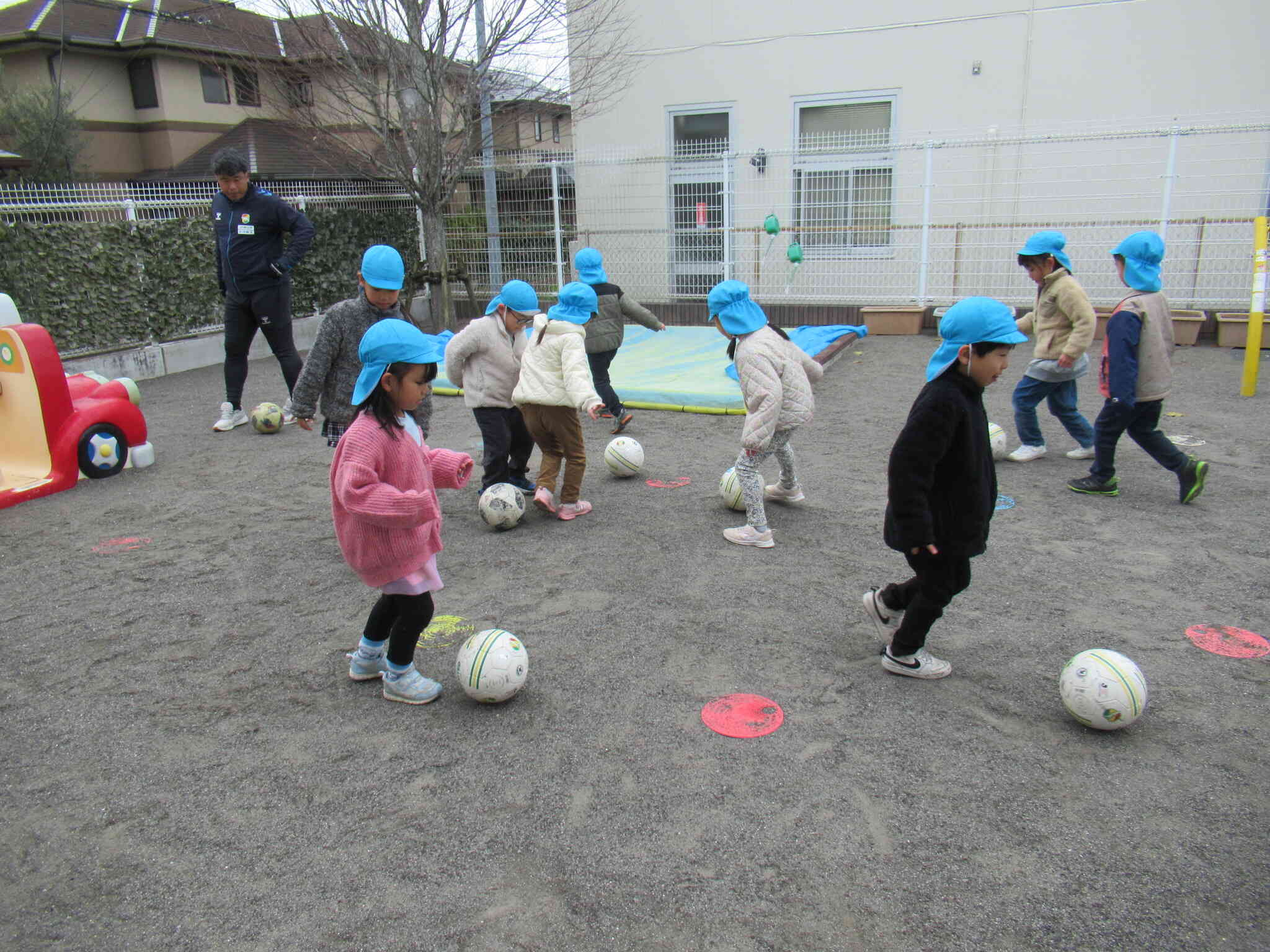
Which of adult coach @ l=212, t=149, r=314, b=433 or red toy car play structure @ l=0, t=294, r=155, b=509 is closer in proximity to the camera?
red toy car play structure @ l=0, t=294, r=155, b=509

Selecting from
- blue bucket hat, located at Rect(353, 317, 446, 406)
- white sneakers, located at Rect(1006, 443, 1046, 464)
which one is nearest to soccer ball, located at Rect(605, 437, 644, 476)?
white sneakers, located at Rect(1006, 443, 1046, 464)

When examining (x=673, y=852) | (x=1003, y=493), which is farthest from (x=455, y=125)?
(x=673, y=852)

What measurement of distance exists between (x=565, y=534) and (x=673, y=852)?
3.07m

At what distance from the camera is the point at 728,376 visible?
9.84 m

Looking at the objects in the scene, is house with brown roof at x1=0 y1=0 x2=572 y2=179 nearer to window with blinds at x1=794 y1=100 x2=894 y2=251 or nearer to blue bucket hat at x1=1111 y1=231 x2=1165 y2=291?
window with blinds at x1=794 y1=100 x2=894 y2=251

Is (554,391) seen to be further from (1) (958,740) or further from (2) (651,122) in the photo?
(2) (651,122)

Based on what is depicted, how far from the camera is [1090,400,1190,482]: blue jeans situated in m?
5.89

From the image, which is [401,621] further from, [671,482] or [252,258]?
[252,258]

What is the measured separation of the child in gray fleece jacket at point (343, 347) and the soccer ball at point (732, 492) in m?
2.04

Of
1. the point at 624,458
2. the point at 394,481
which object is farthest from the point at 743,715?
the point at 624,458

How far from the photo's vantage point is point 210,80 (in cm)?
2912

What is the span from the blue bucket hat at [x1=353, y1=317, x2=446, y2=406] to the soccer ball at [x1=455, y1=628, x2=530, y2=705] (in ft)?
3.67

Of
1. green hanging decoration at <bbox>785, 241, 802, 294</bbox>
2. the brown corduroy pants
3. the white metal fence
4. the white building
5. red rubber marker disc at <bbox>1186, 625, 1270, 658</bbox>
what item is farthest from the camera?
green hanging decoration at <bbox>785, 241, 802, 294</bbox>

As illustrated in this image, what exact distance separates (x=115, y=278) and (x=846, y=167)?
33.8ft
